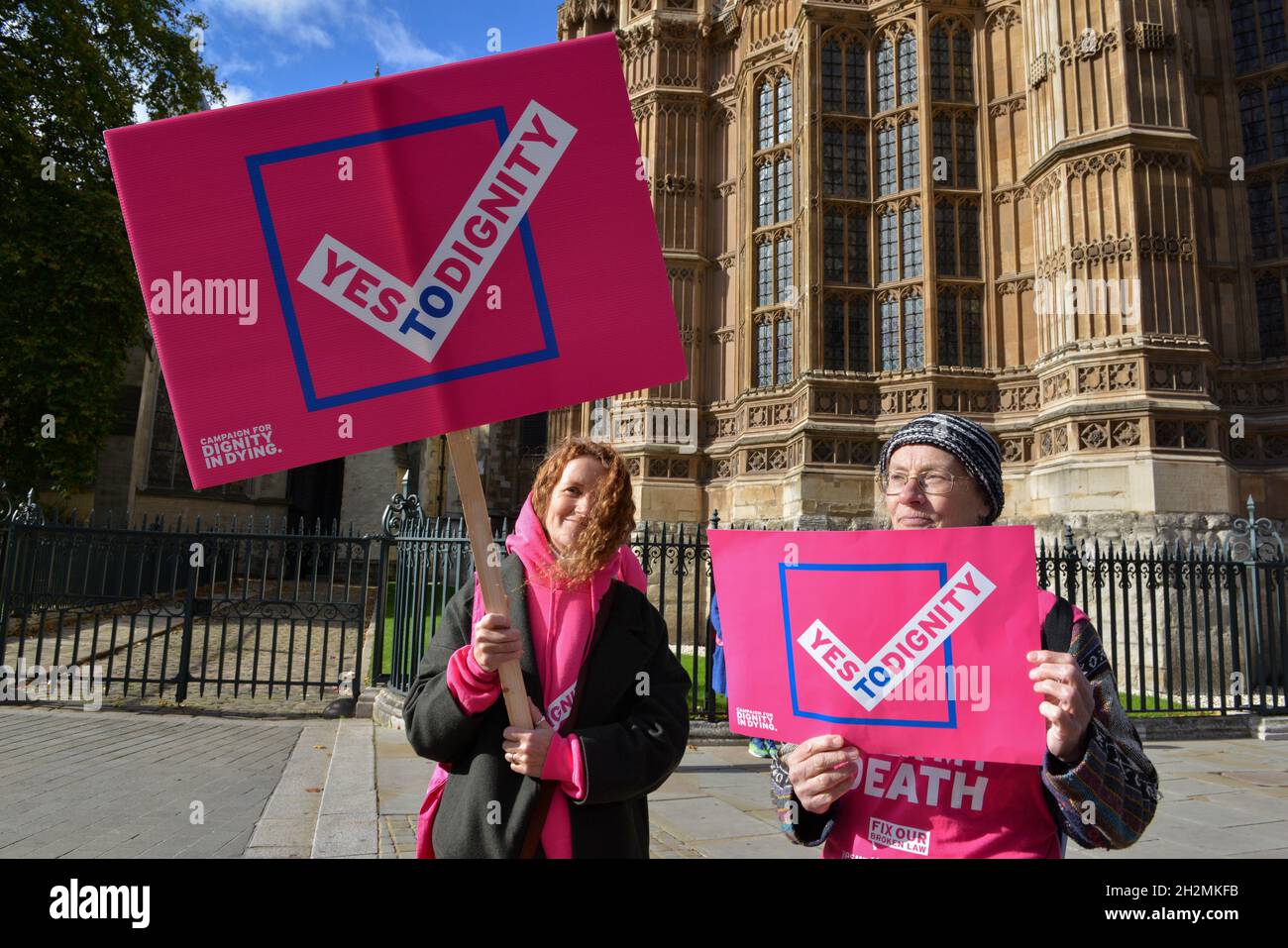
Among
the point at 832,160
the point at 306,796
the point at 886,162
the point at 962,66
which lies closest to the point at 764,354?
the point at 832,160

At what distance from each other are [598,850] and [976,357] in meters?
13.6

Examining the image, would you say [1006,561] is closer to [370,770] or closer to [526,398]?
[526,398]

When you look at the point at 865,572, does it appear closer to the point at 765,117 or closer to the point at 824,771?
the point at 824,771

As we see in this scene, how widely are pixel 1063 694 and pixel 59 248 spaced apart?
18688 millimetres

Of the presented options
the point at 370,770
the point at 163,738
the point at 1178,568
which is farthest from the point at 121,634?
the point at 1178,568

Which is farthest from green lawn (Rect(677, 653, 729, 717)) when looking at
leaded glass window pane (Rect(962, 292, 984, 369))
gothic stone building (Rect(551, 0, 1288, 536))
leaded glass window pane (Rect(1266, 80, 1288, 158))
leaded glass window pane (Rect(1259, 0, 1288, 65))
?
leaded glass window pane (Rect(1259, 0, 1288, 65))

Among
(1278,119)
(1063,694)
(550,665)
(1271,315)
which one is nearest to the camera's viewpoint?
(1063,694)

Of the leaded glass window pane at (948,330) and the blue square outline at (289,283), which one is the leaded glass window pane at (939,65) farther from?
the blue square outline at (289,283)

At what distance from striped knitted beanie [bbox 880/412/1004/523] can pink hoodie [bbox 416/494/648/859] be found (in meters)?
0.83

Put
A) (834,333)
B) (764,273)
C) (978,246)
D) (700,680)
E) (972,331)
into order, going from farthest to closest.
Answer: (764,273) → (834,333) → (978,246) → (972,331) → (700,680)

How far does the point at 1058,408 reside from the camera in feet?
37.8

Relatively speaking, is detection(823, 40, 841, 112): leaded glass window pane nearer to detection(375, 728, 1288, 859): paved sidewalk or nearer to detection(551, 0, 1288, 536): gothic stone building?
detection(551, 0, 1288, 536): gothic stone building

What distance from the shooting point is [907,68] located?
14.5 metres

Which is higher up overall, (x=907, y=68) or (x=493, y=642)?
(x=907, y=68)
